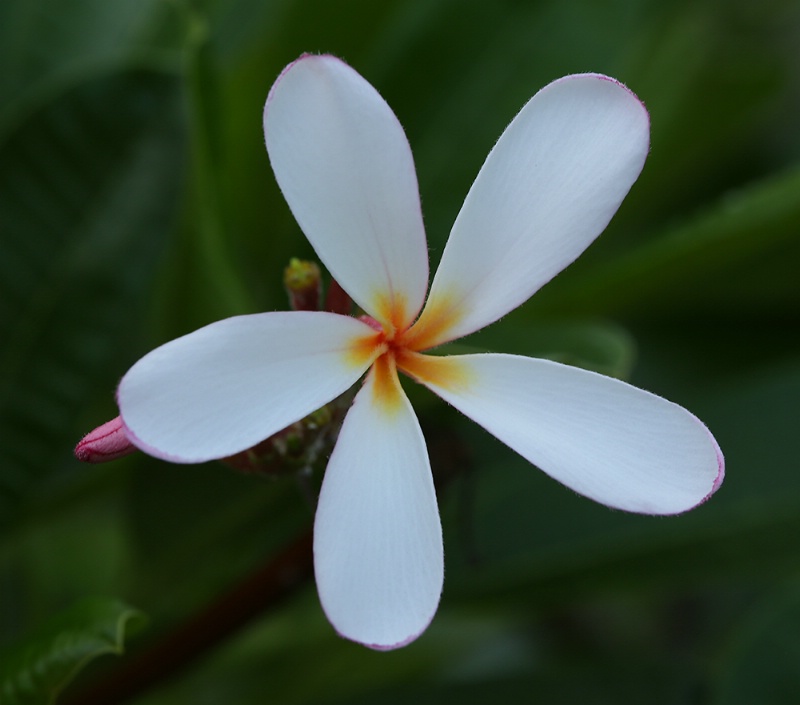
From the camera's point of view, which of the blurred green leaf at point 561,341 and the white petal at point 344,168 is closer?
the white petal at point 344,168

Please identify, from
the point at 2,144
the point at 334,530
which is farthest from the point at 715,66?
the point at 334,530

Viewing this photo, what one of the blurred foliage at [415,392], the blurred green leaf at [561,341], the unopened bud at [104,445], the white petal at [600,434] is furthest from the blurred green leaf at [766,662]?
the unopened bud at [104,445]

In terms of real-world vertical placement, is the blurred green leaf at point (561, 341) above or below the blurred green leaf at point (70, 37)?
below

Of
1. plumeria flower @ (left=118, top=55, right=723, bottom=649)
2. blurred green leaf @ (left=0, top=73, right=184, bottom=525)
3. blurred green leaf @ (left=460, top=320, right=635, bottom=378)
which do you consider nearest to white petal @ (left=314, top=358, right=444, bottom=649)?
plumeria flower @ (left=118, top=55, right=723, bottom=649)

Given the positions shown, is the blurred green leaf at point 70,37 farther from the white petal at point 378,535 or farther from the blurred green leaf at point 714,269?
the white petal at point 378,535

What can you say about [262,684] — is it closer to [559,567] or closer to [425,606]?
[559,567]

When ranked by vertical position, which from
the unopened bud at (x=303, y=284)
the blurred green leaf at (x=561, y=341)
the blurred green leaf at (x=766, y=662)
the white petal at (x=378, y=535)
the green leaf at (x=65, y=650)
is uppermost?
the unopened bud at (x=303, y=284)

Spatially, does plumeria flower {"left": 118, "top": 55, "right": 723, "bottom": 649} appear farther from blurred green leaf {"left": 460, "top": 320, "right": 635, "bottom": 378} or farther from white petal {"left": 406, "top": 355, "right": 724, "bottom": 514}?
blurred green leaf {"left": 460, "top": 320, "right": 635, "bottom": 378}
